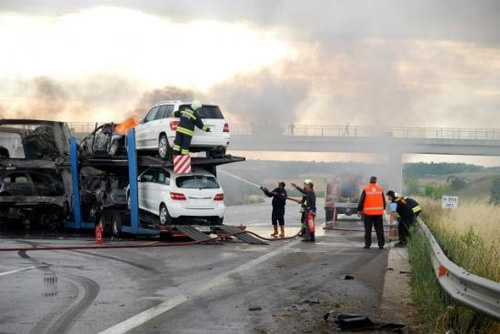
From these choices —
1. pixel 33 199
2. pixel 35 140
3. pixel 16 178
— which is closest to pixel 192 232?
pixel 33 199

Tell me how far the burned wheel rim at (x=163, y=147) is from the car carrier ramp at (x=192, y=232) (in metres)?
2.01

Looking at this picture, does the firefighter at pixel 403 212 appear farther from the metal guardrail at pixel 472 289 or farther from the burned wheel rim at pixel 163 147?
the metal guardrail at pixel 472 289

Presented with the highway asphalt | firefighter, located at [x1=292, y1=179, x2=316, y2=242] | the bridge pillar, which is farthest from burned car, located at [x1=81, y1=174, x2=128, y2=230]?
the bridge pillar

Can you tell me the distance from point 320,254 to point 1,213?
1147 cm

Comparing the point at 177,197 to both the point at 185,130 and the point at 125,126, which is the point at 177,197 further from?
the point at 125,126

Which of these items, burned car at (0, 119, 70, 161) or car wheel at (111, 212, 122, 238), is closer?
car wheel at (111, 212, 122, 238)

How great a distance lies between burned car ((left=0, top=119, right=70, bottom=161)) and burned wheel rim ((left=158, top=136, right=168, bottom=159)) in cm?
431

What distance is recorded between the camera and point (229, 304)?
10.6m

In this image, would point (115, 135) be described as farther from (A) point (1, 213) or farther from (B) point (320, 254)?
(B) point (320, 254)

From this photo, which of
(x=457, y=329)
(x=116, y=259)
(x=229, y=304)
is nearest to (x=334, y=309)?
(x=229, y=304)

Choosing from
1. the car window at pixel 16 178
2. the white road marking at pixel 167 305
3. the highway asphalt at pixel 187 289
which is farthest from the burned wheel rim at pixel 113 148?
the white road marking at pixel 167 305

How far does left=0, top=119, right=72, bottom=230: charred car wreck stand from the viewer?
24375 mm

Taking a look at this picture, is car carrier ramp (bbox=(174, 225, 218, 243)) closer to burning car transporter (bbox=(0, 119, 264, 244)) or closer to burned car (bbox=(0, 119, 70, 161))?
burning car transporter (bbox=(0, 119, 264, 244))

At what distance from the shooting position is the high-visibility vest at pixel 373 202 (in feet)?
66.6
